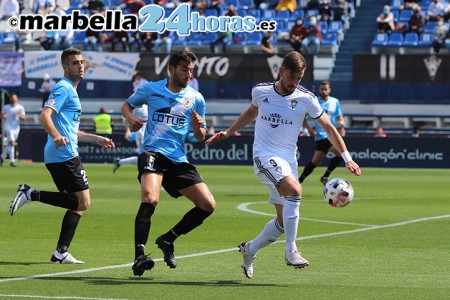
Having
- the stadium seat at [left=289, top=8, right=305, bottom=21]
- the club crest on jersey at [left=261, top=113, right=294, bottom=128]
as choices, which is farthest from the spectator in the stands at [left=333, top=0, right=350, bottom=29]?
the club crest on jersey at [left=261, top=113, right=294, bottom=128]

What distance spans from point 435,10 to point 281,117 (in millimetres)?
30984

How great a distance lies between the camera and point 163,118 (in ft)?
34.9

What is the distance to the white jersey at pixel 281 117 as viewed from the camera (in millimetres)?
10289

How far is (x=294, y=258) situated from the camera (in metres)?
9.80

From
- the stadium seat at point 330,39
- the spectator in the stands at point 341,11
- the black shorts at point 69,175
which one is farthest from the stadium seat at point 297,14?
the black shorts at point 69,175

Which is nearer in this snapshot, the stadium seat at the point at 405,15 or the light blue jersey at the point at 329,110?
the light blue jersey at the point at 329,110

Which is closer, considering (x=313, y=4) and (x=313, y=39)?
(x=313, y=39)

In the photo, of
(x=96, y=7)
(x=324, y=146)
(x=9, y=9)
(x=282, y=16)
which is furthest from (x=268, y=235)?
(x=9, y=9)

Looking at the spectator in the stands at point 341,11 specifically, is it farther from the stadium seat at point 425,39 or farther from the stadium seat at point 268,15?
the stadium seat at point 425,39

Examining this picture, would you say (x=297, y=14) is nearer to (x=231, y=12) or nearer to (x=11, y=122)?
(x=231, y=12)

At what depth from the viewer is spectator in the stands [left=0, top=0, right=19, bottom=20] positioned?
46125 mm

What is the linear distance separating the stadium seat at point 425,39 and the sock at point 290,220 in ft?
99.8

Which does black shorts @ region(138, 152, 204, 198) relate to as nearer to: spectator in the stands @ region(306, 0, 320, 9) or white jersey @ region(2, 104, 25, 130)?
white jersey @ region(2, 104, 25, 130)

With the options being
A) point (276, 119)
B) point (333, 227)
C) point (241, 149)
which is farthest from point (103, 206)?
point (241, 149)
